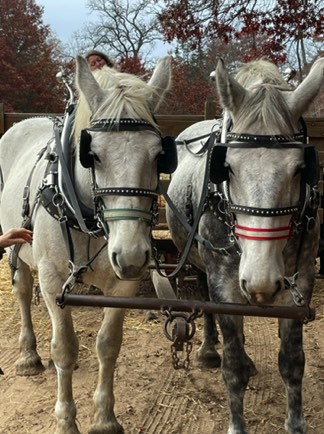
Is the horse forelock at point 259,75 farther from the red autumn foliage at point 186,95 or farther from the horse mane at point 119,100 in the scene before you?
the red autumn foliage at point 186,95

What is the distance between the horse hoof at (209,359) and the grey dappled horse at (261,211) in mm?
1336

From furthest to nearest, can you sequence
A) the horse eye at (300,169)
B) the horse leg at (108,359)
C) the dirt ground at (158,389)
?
the dirt ground at (158,389)
the horse leg at (108,359)
the horse eye at (300,169)

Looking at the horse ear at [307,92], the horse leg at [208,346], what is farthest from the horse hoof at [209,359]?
the horse ear at [307,92]

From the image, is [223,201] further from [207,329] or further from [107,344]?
[207,329]

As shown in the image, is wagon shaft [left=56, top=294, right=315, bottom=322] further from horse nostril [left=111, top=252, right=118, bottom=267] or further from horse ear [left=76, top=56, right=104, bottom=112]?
horse ear [left=76, top=56, right=104, bottom=112]

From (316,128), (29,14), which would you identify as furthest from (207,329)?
(29,14)

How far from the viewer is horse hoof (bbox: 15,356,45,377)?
427cm

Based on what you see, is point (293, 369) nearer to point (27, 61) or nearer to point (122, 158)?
point (122, 158)

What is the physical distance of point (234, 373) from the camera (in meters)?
3.05

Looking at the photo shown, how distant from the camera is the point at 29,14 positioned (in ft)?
69.7

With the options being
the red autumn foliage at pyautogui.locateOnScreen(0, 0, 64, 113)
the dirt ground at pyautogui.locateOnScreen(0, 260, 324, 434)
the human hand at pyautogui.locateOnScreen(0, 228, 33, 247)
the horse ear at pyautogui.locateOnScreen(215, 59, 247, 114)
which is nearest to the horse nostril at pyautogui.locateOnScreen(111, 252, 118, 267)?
the human hand at pyautogui.locateOnScreen(0, 228, 33, 247)

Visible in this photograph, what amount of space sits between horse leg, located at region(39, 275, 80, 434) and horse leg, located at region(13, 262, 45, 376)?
1.13 m

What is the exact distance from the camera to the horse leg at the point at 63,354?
10.4 ft

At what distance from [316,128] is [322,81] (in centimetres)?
312
